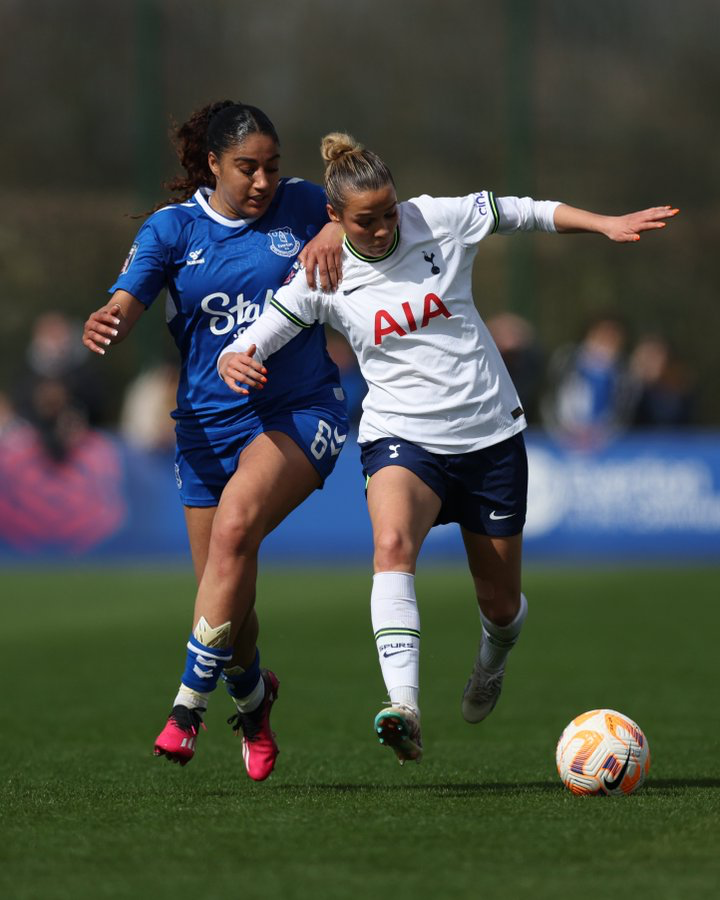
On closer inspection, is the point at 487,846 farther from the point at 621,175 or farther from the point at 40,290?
the point at 621,175

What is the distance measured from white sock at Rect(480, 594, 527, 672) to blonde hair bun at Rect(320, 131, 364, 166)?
1.91 m

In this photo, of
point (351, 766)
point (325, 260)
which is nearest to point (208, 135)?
point (325, 260)

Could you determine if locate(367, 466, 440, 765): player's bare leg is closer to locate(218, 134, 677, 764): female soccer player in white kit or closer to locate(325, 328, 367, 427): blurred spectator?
locate(218, 134, 677, 764): female soccer player in white kit

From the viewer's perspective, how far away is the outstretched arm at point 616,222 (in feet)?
19.8

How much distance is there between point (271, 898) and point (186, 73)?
18.4m

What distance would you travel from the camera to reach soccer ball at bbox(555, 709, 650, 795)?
5.84 meters

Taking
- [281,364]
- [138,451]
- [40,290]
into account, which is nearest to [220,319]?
[281,364]

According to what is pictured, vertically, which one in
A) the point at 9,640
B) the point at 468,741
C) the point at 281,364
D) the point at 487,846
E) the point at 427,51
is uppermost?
the point at 427,51

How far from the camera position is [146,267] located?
6328 mm

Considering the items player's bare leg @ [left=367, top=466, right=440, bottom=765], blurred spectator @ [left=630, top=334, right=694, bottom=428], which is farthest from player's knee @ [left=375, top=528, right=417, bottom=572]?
blurred spectator @ [left=630, top=334, right=694, bottom=428]

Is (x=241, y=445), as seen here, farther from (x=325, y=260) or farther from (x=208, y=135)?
(x=208, y=135)

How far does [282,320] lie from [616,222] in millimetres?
1263

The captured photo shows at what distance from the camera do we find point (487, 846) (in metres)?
4.78

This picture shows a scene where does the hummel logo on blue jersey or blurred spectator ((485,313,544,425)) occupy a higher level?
the hummel logo on blue jersey
